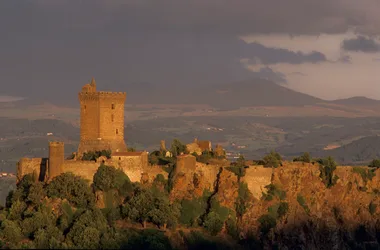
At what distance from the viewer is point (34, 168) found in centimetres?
7919

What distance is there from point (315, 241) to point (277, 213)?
165 inches

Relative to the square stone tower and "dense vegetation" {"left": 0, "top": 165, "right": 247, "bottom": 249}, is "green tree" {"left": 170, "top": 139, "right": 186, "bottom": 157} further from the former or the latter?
"dense vegetation" {"left": 0, "top": 165, "right": 247, "bottom": 249}

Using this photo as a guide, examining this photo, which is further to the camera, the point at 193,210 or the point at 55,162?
the point at 193,210

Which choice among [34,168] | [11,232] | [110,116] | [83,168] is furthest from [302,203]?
[11,232]

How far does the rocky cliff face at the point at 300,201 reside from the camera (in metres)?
79.6

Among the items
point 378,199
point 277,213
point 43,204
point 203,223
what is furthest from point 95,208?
point 378,199

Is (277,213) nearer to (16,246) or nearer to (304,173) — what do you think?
(304,173)

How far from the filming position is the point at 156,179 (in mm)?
79375

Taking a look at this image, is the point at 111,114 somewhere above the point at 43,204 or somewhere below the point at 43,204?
above

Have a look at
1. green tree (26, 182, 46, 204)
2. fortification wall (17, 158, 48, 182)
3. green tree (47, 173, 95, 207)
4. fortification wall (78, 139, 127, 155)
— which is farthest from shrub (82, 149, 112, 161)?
green tree (26, 182, 46, 204)

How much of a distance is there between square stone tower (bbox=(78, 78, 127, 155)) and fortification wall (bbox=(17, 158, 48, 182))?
16.1 feet

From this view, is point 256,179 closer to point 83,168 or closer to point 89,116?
point 83,168

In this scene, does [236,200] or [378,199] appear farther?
[378,199]

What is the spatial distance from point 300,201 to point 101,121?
17847 millimetres
